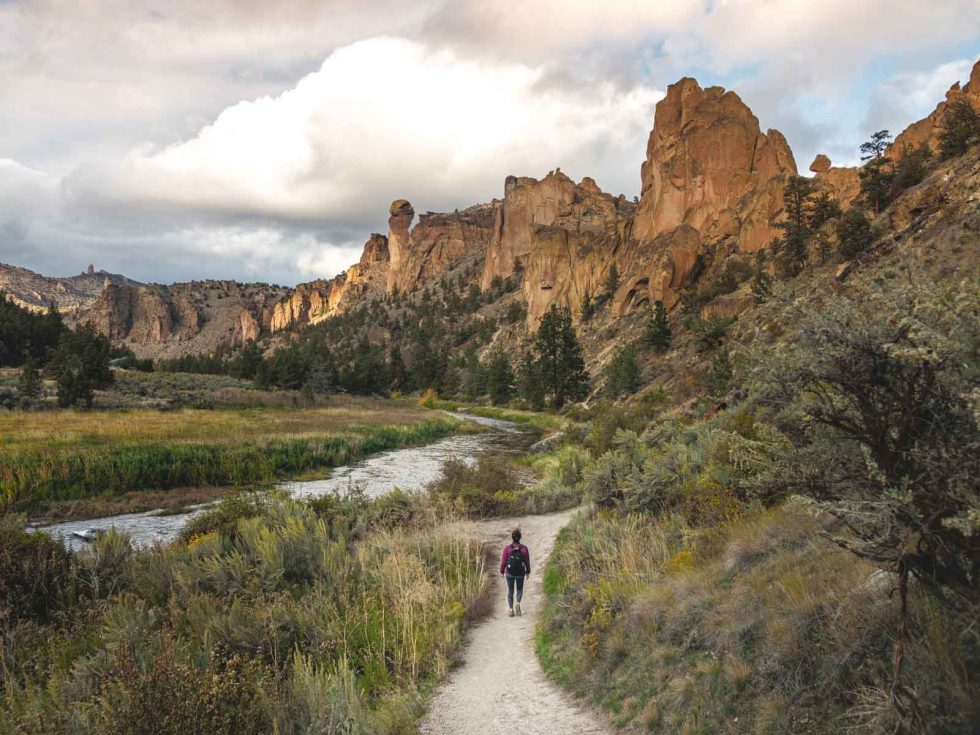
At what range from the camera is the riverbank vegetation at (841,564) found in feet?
10.5

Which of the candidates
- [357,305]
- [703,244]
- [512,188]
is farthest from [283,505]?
[357,305]

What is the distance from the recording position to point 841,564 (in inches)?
199

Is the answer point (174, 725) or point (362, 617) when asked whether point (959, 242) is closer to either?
point (362, 617)

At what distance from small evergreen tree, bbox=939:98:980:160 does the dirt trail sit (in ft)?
120

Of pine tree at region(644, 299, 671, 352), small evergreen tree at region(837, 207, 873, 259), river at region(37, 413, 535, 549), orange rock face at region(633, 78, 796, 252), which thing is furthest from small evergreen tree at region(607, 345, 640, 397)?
orange rock face at region(633, 78, 796, 252)

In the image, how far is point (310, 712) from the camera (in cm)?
542

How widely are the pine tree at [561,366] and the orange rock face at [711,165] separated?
68.2 ft

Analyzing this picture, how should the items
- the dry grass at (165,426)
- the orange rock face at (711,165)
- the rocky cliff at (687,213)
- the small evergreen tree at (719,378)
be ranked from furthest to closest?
the orange rock face at (711,165)
the rocky cliff at (687,213)
the small evergreen tree at (719,378)
the dry grass at (165,426)

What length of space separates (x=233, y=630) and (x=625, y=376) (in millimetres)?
38407

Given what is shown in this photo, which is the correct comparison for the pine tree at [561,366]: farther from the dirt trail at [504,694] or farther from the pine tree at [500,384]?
the dirt trail at [504,694]

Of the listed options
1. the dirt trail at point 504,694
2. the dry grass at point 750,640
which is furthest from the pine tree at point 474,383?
the dry grass at point 750,640

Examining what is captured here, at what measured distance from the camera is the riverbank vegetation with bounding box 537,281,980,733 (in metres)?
3.20

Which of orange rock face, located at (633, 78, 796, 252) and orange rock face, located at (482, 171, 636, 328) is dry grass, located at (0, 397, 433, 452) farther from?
orange rock face, located at (482, 171, 636, 328)

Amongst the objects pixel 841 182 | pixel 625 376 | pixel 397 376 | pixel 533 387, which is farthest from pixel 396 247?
pixel 625 376
